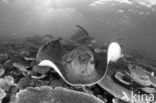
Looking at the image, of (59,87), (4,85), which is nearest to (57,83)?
(59,87)

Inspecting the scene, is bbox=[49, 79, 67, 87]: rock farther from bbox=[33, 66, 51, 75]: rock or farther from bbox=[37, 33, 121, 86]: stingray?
bbox=[33, 66, 51, 75]: rock

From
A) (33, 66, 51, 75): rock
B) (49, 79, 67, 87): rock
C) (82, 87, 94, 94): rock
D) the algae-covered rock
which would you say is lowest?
(82, 87, 94, 94): rock

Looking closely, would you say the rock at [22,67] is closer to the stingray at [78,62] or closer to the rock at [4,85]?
the rock at [4,85]

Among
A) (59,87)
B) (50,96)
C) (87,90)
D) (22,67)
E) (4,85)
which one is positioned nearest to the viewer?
(50,96)

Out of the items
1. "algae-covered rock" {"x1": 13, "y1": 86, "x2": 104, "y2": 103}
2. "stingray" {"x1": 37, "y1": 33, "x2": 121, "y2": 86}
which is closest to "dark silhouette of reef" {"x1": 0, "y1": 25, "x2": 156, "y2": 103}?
"algae-covered rock" {"x1": 13, "y1": 86, "x2": 104, "y2": 103}

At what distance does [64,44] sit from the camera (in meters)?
4.30

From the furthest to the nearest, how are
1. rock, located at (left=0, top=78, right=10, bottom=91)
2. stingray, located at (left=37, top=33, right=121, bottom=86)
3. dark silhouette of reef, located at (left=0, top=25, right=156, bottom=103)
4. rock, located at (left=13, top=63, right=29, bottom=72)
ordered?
rock, located at (left=13, top=63, right=29, bottom=72) < rock, located at (left=0, top=78, right=10, bottom=91) < stingray, located at (left=37, top=33, right=121, bottom=86) < dark silhouette of reef, located at (left=0, top=25, right=156, bottom=103)

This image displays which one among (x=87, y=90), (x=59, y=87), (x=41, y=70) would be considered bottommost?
(x=87, y=90)

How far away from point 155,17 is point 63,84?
3140 centimetres

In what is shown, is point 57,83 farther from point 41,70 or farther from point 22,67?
point 22,67

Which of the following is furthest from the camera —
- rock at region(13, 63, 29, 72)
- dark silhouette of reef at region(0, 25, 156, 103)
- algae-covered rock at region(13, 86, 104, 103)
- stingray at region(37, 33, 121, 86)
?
rock at region(13, 63, 29, 72)

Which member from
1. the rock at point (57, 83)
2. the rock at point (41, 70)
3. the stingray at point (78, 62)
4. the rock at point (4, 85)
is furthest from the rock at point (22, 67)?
the rock at point (57, 83)

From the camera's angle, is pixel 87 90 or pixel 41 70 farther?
pixel 41 70

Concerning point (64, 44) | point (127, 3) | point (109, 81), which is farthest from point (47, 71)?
point (127, 3)
